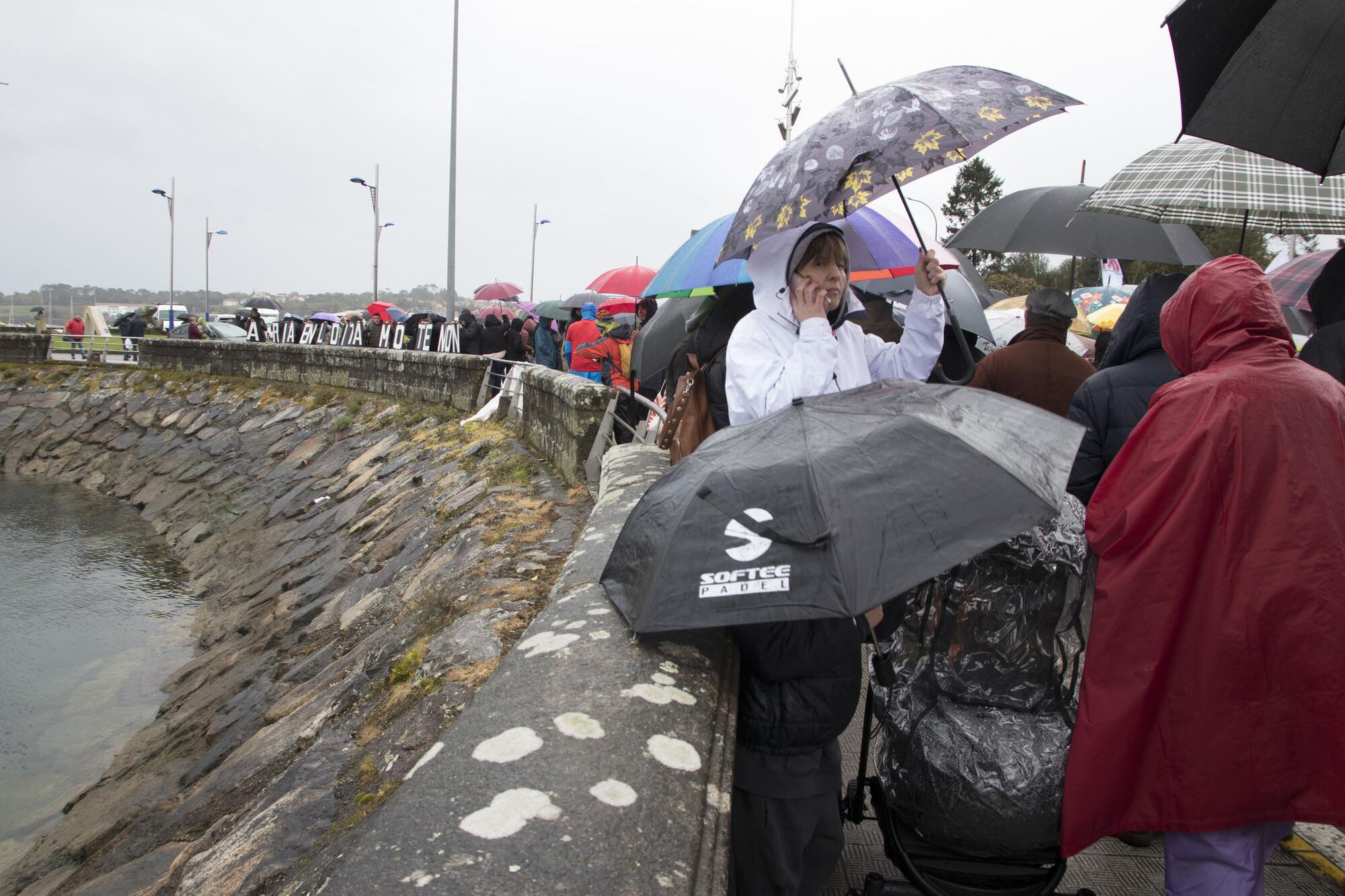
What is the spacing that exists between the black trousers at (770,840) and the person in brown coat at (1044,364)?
2215 millimetres

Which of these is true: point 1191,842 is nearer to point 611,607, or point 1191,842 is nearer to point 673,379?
point 611,607

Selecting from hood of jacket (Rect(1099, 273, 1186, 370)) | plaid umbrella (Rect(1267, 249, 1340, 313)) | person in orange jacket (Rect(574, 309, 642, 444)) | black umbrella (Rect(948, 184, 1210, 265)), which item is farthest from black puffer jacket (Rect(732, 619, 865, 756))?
person in orange jacket (Rect(574, 309, 642, 444))

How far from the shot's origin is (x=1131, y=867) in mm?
2795

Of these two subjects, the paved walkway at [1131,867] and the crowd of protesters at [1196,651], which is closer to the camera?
the crowd of protesters at [1196,651]

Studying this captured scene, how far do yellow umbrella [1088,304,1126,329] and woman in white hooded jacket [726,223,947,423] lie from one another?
4.92m

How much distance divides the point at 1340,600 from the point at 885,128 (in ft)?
5.52

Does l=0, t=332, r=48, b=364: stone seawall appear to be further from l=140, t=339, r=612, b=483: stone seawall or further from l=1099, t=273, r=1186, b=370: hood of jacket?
l=1099, t=273, r=1186, b=370: hood of jacket

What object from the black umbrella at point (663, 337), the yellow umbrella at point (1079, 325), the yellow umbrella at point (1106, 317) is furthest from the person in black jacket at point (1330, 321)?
the yellow umbrella at point (1079, 325)

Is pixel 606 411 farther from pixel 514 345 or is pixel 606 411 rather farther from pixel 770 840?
pixel 514 345

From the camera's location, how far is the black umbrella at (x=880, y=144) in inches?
105

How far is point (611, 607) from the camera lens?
2654mm

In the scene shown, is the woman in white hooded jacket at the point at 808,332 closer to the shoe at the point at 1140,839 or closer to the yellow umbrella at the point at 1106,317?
the shoe at the point at 1140,839

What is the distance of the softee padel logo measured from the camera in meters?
1.88

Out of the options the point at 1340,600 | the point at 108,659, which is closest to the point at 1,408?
the point at 108,659
